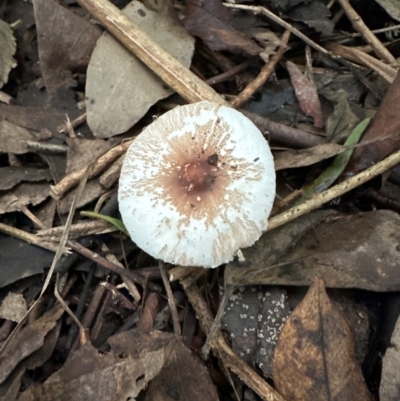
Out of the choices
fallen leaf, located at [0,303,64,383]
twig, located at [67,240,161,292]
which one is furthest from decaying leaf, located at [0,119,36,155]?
fallen leaf, located at [0,303,64,383]

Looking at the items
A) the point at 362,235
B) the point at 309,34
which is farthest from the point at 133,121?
the point at 362,235

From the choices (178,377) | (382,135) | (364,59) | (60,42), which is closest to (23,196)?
(60,42)

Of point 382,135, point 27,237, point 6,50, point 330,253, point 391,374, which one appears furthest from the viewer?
point 6,50

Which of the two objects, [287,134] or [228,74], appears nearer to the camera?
[287,134]

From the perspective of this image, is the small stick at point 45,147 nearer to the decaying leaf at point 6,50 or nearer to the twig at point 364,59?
the decaying leaf at point 6,50

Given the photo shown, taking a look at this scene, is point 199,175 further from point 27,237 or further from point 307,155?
point 27,237

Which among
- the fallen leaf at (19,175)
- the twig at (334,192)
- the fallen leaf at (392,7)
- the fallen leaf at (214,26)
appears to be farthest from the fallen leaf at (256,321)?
the fallen leaf at (392,7)

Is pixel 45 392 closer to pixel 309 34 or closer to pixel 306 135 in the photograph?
pixel 306 135
